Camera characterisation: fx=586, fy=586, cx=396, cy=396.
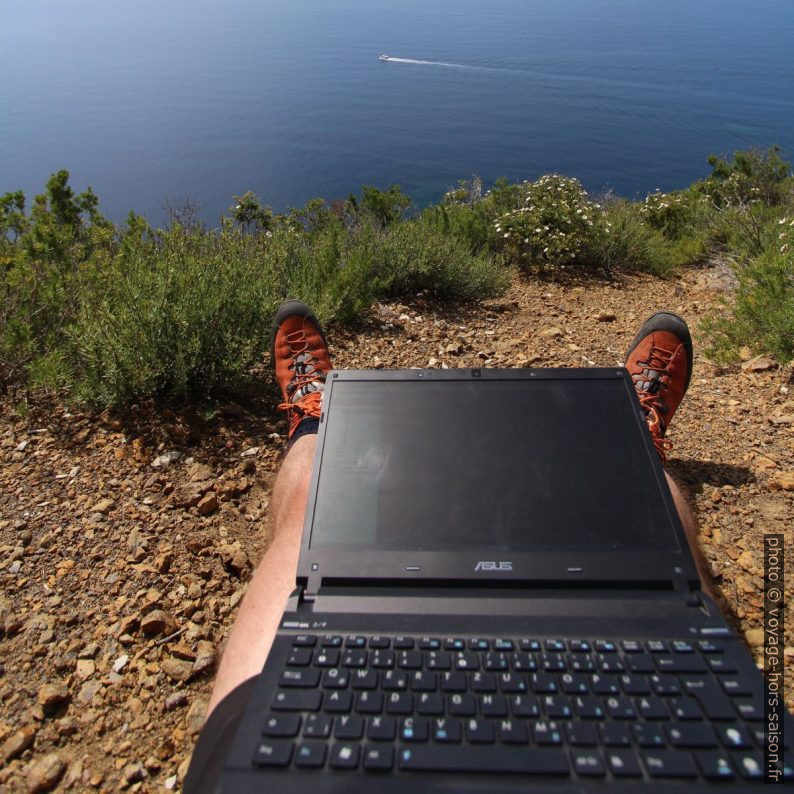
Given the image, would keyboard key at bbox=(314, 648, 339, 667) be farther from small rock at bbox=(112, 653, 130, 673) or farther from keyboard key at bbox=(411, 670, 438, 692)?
small rock at bbox=(112, 653, 130, 673)

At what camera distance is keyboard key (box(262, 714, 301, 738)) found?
0.93 m

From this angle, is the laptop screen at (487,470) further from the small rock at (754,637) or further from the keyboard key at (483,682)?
the small rock at (754,637)

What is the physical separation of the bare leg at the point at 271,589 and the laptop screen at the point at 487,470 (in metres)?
0.32

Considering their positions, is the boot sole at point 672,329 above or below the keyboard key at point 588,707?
below

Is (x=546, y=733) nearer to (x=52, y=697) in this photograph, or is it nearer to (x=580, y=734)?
(x=580, y=734)

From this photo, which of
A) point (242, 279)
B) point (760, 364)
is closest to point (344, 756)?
point (242, 279)

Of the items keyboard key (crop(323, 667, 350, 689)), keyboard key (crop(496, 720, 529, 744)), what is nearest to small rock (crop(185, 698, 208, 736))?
keyboard key (crop(323, 667, 350, 689))

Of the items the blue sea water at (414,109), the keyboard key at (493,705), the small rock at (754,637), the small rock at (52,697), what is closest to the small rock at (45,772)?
the small rock at (52,697)

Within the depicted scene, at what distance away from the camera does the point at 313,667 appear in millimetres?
1037

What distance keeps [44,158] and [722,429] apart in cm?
12007

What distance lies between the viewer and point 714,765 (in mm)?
860

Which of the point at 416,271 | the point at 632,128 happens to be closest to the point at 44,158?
the point at 632,128

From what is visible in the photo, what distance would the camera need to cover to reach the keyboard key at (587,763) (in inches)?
34.1

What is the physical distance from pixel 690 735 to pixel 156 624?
4.63 feet
